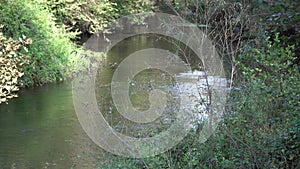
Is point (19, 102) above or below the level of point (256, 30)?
below

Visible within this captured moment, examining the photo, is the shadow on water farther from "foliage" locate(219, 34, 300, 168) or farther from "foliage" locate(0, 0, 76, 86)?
"foliage" locate(219, 34, 300, 168)

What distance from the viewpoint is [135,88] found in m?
11.1

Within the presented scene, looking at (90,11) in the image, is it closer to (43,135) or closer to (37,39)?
(37,39)

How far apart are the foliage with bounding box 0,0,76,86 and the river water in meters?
0.51

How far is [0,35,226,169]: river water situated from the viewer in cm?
671

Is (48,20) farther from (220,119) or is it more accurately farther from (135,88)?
(220,119)

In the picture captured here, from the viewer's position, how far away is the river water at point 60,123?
22.0ft

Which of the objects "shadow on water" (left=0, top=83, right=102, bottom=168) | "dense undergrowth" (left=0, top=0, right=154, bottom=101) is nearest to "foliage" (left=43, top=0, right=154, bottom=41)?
"dense undergrowth" (left=0, top=0, right=154, bottom=101)

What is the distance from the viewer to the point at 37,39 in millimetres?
13211

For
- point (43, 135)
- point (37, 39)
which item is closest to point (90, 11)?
point (37, 39)

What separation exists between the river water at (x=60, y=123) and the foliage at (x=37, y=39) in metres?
0.51

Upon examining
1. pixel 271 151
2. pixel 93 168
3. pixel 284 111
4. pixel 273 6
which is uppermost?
pixel 273 6

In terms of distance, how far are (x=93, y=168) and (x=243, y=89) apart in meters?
2.32

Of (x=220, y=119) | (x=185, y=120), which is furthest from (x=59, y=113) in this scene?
(x=220, y=119)
